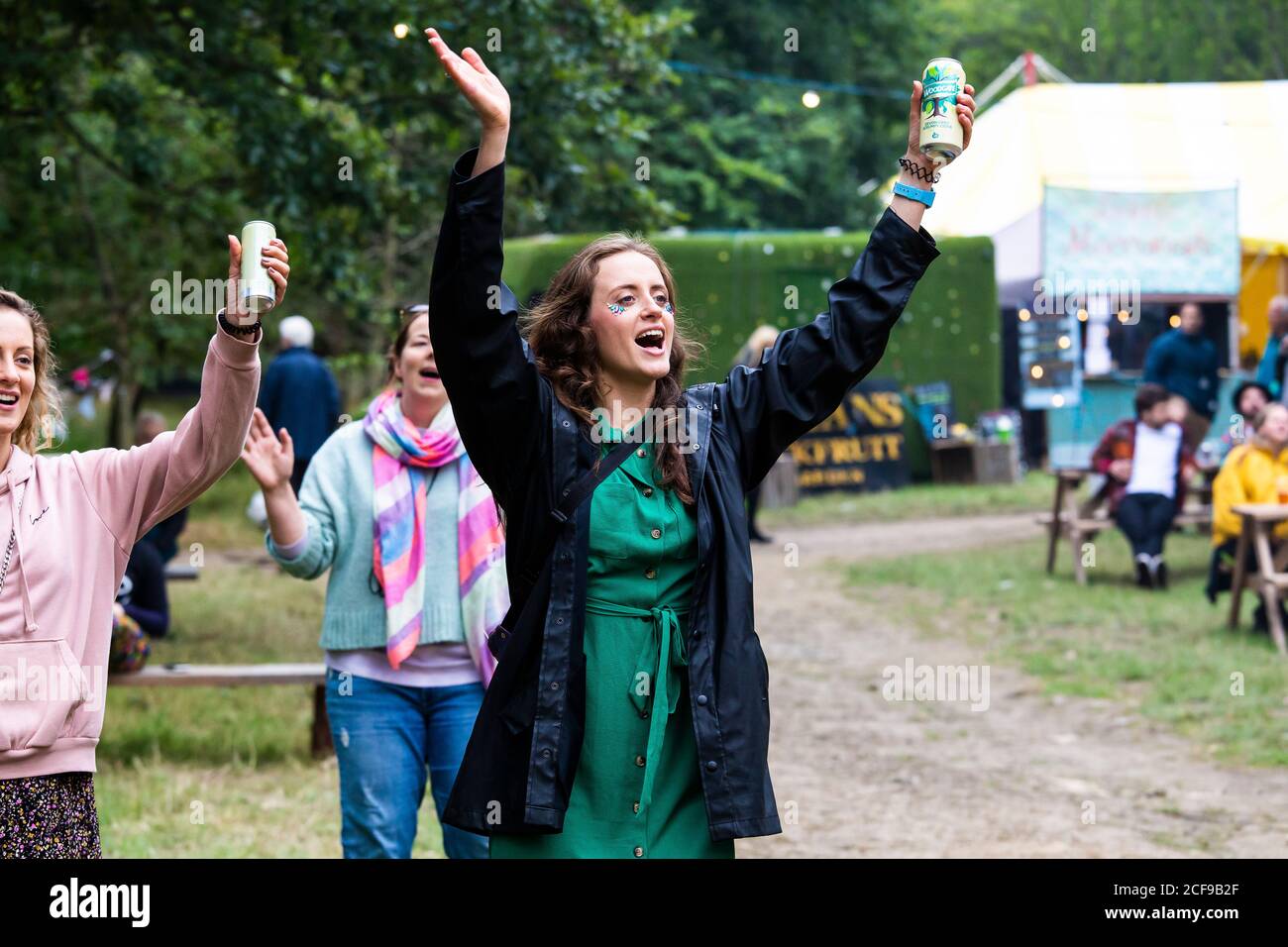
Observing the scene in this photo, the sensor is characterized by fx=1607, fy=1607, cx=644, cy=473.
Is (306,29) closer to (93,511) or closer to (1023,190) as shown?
(93,511)

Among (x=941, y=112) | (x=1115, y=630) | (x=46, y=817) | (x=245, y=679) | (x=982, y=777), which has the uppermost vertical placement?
(x=941, y=112)

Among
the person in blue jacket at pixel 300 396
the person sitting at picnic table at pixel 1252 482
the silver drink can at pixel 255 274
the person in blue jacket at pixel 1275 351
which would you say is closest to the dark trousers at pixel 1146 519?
the person in blue jacket at pixel 1275 351

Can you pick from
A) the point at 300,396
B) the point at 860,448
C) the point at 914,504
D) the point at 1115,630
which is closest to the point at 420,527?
the point at 1115,630

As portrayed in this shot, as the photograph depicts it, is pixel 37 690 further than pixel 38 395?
No

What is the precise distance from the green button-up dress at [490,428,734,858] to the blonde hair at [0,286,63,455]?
1.23 metres

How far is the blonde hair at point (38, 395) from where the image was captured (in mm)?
3314

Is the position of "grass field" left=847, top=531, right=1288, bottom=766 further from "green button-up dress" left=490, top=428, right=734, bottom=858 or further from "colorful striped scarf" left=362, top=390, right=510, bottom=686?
"green button-up dress" left=490, top=428, right=734, bottom=858

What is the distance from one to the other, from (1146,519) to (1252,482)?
6.54 feet

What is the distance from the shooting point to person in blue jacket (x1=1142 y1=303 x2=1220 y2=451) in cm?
1534

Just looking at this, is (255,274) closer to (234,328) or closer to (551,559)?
(234,328)

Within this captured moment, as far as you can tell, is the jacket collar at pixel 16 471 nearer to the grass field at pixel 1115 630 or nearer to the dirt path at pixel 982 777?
the dirt path at pixel 982 777

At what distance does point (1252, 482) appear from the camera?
10.9 m

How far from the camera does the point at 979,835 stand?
655 centimetres
